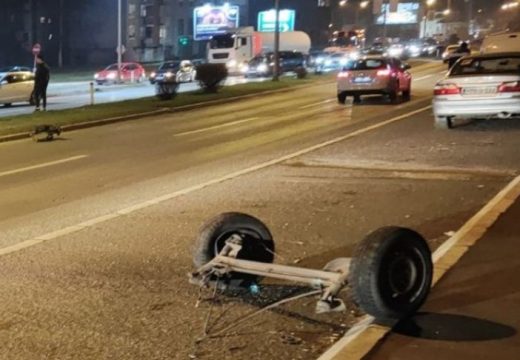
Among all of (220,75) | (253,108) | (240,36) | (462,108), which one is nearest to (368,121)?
(462,108)

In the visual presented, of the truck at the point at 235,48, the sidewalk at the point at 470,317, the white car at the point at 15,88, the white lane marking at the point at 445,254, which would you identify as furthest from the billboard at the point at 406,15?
the sidewalk at the point at 470,317

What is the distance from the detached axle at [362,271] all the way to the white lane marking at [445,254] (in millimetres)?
180

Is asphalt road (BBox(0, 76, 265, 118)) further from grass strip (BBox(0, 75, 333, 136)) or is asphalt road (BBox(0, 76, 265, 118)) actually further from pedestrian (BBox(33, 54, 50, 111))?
grass strip (BBox(0, 75, 333, 136))

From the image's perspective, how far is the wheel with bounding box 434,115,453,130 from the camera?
63.0 ft

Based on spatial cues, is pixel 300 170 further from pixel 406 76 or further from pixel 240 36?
pixel 240 36

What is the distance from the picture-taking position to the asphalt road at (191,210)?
18.7ft

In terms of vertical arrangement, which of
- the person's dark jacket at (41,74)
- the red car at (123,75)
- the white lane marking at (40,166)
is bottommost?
the red car at (123,75)

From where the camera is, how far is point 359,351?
5137mm

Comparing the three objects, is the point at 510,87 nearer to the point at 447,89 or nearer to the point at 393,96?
the point at 447,89

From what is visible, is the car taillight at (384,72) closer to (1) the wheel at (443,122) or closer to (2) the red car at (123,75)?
(1) the wheel at (443,122)

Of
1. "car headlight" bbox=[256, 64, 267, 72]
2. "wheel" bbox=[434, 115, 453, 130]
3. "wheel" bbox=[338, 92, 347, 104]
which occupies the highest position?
"wheel" bbox=[434, 115, 453, 130]

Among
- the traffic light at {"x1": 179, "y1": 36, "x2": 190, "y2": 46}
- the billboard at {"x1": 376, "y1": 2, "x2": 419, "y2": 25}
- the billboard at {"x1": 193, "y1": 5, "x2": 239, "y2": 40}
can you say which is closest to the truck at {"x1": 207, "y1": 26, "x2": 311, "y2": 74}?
Result: the billboard at {"x1": 193, "y1": 5, "x2": 239, "y2": 40}

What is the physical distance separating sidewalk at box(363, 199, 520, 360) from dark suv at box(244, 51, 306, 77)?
4765cm

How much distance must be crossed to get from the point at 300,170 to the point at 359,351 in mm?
8426
